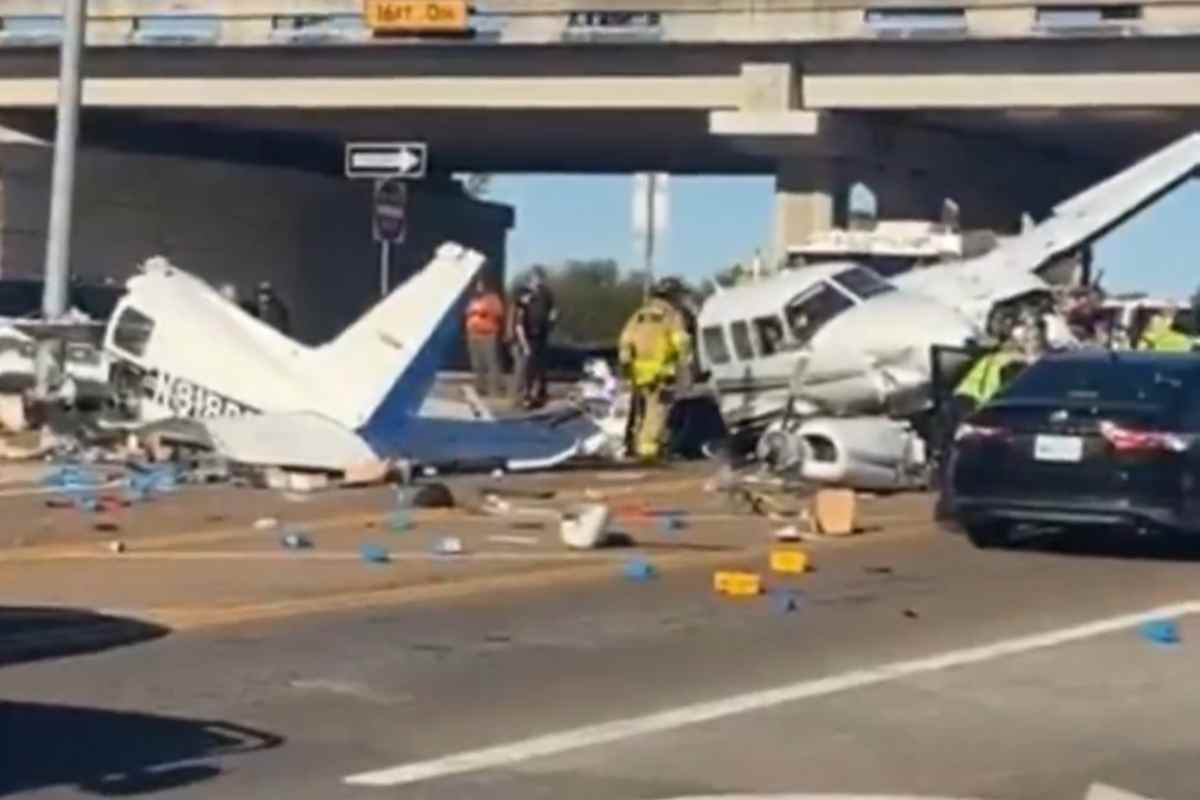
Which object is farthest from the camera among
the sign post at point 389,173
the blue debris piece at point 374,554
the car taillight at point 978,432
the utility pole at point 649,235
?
the utility pole at point 649,235

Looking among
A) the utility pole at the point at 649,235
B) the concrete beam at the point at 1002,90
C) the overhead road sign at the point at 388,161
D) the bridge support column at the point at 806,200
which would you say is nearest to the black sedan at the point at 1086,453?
the overhead road sign at the point at 388,161

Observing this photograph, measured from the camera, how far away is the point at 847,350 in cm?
2992

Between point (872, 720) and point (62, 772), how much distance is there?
3.62 meters

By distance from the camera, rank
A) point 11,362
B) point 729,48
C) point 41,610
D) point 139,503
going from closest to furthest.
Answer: point 41,610, point 139,503, point 11,362, point 729,48

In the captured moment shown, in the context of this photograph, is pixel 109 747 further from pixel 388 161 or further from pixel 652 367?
pixel 388 161

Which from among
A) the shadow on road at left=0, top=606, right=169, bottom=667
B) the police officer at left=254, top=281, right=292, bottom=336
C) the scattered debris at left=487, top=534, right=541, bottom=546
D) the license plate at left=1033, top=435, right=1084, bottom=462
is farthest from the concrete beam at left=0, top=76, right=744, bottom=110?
the shadow on road at left=0, top=606, right=169, bottom=667

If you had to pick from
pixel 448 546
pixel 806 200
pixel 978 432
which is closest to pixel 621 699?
pixel 448 546

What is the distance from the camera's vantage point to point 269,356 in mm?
27359

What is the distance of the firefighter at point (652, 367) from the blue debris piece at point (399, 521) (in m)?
7.69

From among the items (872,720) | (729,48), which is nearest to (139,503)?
(872,720)

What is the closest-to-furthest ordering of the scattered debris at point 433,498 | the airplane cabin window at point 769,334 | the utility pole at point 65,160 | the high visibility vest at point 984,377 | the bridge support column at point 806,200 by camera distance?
the scattered debris at point 433,498, the high visibility vest at point 984,377, the airplane cabin window at point 769,334, the utility pole at point 65,160, the bridge support column at point 806,200

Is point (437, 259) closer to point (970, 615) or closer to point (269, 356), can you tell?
point (269, 356)

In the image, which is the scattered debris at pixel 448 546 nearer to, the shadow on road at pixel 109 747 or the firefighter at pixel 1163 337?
the shadow on road at pixel 109 747

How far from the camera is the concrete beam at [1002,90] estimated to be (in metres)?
49.0
